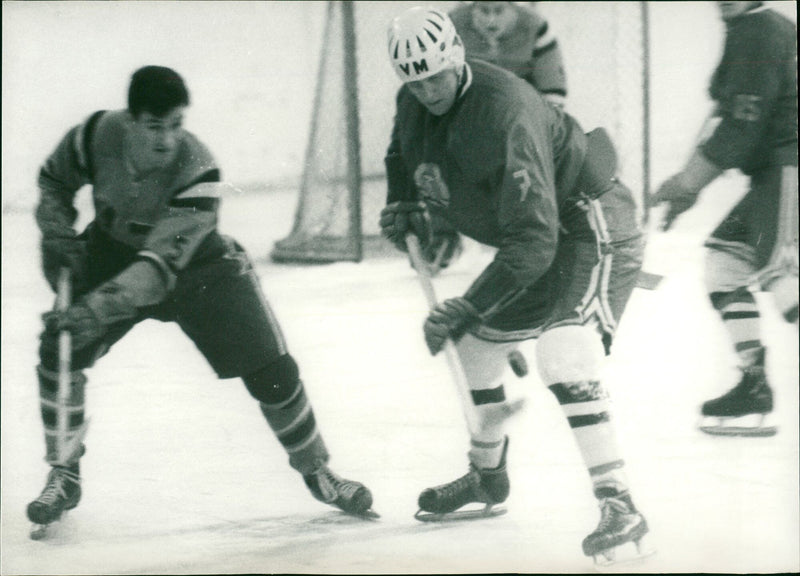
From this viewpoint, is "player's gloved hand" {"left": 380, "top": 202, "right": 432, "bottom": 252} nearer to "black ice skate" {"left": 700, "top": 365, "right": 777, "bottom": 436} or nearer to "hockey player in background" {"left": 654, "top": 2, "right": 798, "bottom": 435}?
"hockey player in background" {"left": 654, "top": 2, "right": 798, "bottom": 435}

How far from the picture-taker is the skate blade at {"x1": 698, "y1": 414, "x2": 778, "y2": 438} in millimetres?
3660

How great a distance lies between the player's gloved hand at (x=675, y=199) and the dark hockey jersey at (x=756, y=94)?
10cm

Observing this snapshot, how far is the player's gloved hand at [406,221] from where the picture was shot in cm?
337

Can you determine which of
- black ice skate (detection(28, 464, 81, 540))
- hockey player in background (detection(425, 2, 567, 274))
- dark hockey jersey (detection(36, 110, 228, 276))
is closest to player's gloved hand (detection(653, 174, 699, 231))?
hockey player in background (detection(425, 2, 567, 274))

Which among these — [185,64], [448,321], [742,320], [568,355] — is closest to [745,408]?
[742,320]

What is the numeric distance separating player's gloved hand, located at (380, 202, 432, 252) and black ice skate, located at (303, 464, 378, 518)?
0.65m

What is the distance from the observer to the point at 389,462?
3.62m

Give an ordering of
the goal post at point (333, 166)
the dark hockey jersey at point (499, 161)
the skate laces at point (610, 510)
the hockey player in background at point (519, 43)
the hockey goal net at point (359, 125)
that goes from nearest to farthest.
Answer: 1. the dark hockey jersey at point (499, 161)
2. the skate laces at point (610, 510)
3. the hockey player in background at point (519, 43)
4. the hockey goal net at point (359, 125)
5. the goal post at point (333, 166)

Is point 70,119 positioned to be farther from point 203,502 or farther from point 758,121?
point 758,121

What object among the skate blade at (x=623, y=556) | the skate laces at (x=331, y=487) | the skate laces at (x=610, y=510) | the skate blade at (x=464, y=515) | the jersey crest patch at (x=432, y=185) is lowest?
the skate blade at (x=623, y=556)

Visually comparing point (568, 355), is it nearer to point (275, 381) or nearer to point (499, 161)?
point (499, 161)

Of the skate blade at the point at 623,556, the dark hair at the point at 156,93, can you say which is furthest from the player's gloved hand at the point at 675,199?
the dark hair at the point at 156,93

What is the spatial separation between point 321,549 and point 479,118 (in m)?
1.19

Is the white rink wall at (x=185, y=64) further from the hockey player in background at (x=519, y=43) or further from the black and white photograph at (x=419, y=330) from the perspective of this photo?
the hockey player in background at (x=519, y=43)
